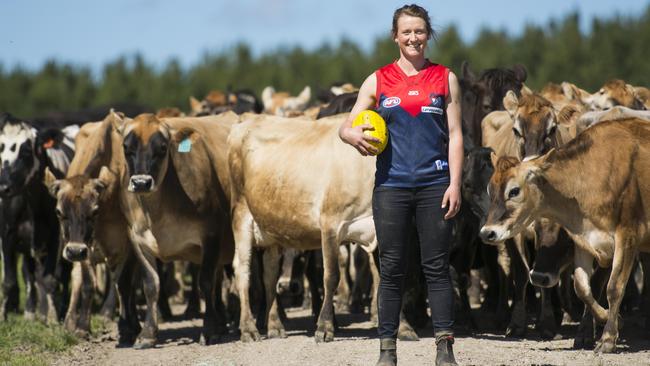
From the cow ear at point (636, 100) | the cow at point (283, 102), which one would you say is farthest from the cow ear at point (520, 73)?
the cow at point (283, 102)

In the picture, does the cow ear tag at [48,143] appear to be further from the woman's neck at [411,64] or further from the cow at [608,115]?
the woman's neck at [411,64]

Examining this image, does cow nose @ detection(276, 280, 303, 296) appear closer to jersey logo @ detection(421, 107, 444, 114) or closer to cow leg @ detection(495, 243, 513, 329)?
cow leg @ detection(495, 243, 513, 329)

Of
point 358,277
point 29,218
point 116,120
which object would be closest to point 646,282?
point 358,277

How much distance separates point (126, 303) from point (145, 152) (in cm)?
175

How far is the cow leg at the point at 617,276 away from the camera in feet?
31.6

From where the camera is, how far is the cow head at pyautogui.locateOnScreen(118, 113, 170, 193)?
460 inches

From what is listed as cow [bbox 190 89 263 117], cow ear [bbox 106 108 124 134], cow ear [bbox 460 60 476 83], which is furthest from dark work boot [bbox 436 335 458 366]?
cow [bbox 190 89 263 117]

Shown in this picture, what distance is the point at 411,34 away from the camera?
7.75m

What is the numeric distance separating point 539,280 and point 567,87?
5.83m

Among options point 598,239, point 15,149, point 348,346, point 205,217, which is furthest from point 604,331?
point 15,149

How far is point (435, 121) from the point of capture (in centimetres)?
778

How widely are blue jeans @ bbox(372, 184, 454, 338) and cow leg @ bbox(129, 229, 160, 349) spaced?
468cm

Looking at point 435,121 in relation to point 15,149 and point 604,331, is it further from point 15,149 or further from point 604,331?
point 15,149

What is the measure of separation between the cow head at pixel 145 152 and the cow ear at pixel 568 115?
415 cm
